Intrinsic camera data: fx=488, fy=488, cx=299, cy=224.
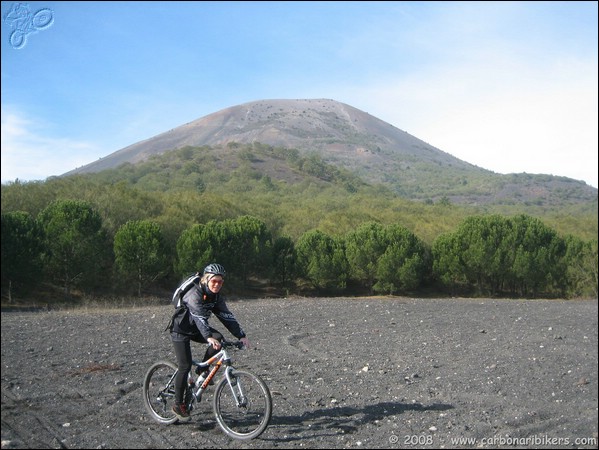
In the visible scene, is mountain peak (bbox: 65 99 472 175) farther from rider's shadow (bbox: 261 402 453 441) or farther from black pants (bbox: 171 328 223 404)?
rider's shadow (bbox: 261 402 453 441)

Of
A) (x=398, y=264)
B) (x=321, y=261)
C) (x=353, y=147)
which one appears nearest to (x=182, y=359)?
(x=321, y=261)

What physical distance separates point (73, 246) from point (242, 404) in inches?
485

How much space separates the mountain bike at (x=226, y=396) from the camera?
430cm

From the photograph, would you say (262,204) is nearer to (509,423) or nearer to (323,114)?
(509,423)

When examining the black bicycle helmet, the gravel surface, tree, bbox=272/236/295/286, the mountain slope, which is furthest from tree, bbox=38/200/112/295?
the mountain slope

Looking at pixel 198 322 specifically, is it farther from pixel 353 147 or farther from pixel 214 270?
pixel 353 147

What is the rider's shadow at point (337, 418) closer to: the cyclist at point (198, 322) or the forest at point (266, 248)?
the cyclist at point (198, 322)

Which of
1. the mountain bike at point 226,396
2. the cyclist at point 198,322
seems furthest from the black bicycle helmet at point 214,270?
the mountain bike at point 226,396

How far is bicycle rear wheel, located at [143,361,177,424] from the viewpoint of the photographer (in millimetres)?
4664

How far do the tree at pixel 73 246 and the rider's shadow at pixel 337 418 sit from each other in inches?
388

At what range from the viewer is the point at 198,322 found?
14.0 ft

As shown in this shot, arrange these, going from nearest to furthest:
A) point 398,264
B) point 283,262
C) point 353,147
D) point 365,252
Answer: point 283,262 → point 365,252 → point 398,264 → point 353,147

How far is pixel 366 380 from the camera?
6477 mm

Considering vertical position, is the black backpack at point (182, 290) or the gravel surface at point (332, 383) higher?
the black backpack at point (182, 290)
